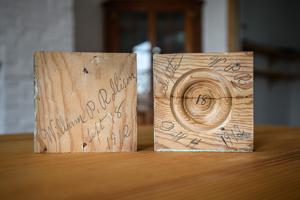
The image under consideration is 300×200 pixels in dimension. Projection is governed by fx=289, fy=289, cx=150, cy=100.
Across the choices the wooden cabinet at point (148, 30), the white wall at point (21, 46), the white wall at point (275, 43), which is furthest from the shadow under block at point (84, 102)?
the white wall at point (275, 43)

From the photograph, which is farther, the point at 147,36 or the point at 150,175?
the point at 147,36

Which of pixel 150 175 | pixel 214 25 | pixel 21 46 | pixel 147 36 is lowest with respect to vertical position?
pixel 150 175

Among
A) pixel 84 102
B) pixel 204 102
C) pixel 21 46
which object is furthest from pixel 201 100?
pixel 21 46

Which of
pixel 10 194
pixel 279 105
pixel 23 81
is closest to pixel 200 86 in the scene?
pixel 10 194

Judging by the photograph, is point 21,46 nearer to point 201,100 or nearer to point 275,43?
point 201,100

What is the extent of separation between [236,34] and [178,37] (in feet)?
2.02

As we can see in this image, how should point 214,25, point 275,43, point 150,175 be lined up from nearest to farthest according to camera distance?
1. point 150,175
2. point 214,25
3. point 275,43

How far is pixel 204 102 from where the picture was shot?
58 centimetres

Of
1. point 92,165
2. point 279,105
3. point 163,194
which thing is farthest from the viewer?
point 279,105

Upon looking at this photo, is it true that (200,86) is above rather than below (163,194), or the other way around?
above

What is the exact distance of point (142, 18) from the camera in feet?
10.5

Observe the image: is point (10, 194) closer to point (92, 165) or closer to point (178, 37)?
point (92, 165)

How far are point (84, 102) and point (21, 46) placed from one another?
233 cm

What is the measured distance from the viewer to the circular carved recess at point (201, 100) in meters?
0.58
